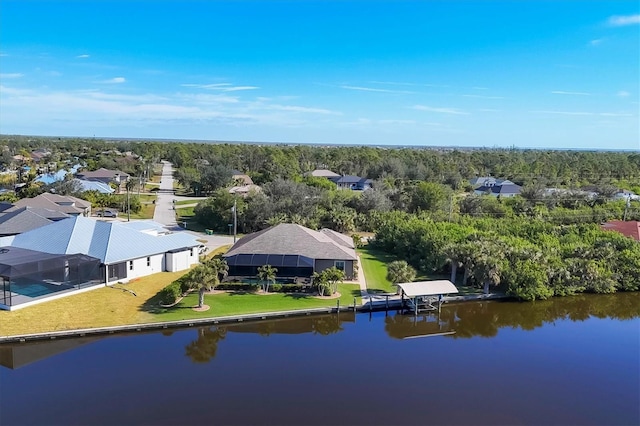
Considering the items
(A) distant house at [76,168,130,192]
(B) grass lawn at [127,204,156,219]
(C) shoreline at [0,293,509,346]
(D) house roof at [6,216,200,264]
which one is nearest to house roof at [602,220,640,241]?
(C) shoreline at [0,293,509,346]

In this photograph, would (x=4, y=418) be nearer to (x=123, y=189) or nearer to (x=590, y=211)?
(x=590, y=211)

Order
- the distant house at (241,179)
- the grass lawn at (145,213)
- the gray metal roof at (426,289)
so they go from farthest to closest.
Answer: the distant house at (241,179)
the grass lawn at (145,213)
the gray metal roof at (426,289)

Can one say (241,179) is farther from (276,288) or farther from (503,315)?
(503,315)

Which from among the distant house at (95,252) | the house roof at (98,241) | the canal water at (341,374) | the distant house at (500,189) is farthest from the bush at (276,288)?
the distant house at (500,189)

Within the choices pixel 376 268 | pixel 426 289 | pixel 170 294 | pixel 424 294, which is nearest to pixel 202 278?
pixel 170 294

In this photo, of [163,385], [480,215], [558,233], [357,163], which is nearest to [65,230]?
[163,385]

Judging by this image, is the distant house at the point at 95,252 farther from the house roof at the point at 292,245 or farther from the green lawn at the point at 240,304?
the house roof at the point at 292,245
